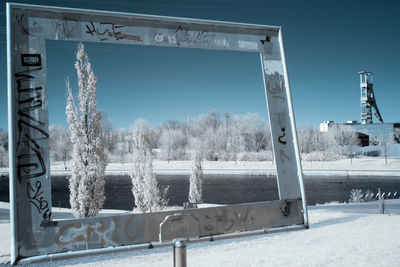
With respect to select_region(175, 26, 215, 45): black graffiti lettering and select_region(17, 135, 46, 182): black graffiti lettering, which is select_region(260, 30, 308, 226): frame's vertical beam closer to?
select_region(175, 26, 215, 45): black graffiti lettering

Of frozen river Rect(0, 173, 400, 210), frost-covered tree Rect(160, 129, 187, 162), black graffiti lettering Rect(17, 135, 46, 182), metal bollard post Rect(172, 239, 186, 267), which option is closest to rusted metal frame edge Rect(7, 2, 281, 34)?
black graffiti lettering Rect(17, 135, 46, 182)

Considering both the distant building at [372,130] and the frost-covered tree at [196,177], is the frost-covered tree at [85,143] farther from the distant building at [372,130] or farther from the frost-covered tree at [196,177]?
the distant building at [372,130]

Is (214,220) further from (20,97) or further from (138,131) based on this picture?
(138,131)

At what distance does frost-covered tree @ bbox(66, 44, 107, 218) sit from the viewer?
10.2 m

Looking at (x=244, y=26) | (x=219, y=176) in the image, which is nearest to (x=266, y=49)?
(x=244, y=26)

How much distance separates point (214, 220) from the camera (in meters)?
2.51

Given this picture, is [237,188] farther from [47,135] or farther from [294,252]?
[47,135]

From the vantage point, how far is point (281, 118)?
A: 2.85m

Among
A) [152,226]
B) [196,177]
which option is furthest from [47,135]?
[196,177]

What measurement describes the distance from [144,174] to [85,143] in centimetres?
455

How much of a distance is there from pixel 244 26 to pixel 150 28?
33.9 inches

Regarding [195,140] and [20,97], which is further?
[195,140]

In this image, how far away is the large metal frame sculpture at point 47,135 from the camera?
2070 mm

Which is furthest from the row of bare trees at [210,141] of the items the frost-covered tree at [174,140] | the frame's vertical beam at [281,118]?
the frame's vertical beam at [281,118]
